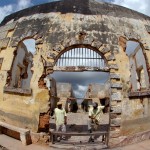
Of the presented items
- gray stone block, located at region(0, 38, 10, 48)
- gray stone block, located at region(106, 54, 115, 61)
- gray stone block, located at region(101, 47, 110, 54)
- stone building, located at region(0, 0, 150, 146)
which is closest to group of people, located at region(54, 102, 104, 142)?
stone building, located at region(0, 0, 150, 146)

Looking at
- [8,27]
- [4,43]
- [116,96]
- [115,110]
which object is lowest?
[115,110]

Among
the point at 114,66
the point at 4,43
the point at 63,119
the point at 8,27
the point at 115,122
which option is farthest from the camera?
the point at 8,27

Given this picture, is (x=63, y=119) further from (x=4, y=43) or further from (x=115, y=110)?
(x=4, y=43)

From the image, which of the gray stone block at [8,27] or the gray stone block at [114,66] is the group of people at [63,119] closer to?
the gray stone block at [114,66]

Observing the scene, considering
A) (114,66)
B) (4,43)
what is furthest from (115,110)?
(4,43)

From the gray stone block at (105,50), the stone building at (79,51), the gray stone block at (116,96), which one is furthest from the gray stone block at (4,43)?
the gray stone block at (116,96)

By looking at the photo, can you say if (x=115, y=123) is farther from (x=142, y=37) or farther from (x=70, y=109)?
(x=70, y=109)

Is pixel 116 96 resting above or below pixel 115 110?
above

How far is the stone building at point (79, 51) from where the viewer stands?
8.66 meters

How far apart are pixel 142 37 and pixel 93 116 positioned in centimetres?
337

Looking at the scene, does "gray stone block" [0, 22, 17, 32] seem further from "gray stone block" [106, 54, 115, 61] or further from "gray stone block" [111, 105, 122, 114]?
"gray stone block" [111, 105, 122, 114]

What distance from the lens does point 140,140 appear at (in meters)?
8.99

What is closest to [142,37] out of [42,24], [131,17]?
[131,17]

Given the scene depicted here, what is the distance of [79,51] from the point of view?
9.19 meters
